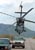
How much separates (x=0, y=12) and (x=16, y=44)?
13.1 metres

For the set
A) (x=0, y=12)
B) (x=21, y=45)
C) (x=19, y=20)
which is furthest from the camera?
(x=19, y=20)

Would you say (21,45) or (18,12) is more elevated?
(18,12)

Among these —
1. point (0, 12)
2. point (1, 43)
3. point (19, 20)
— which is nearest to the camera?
point (1, 43)

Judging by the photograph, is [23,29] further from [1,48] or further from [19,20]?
[1,48]

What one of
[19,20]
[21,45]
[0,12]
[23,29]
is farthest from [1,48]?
[23,29]

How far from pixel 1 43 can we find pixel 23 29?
175 ft

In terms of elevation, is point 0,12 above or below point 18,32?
above

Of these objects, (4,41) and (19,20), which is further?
(19,20)

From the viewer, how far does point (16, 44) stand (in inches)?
1398

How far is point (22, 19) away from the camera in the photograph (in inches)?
2304

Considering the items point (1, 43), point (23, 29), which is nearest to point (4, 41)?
point (1, 43)

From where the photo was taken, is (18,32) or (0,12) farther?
(18,32)

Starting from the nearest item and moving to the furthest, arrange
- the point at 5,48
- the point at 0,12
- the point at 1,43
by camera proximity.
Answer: the point at 5,48, the point at 1,43, the point at 0,12

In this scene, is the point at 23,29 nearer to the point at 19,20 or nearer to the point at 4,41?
the point at 19,20
